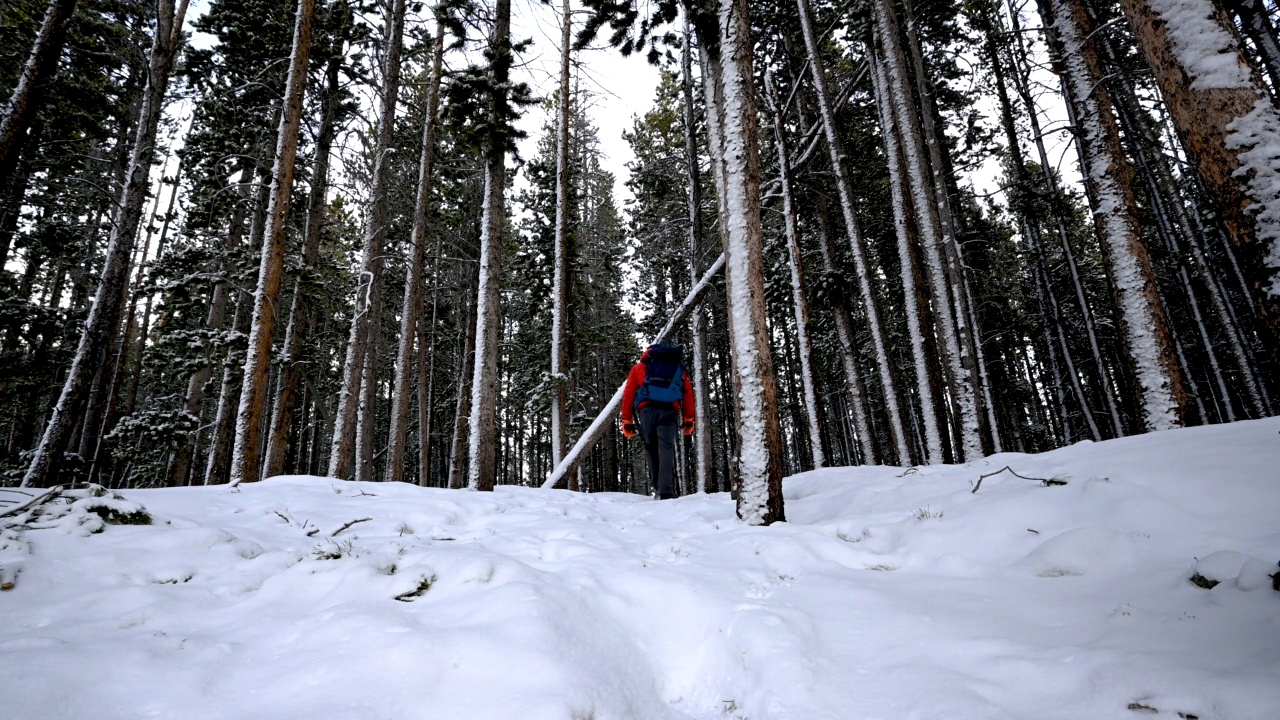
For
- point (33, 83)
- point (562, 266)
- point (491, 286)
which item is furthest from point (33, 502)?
point (562, 266)

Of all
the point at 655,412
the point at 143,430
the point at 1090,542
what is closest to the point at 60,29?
the point at 143,430

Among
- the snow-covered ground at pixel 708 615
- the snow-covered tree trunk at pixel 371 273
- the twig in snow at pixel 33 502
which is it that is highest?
the snow-covered tree trunk at pixel 371 273

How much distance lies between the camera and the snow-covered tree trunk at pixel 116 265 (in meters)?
7.98

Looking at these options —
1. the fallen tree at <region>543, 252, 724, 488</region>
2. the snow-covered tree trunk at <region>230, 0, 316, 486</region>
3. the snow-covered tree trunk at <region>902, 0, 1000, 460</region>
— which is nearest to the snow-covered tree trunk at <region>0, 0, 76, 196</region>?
the snow-covered tree trunk at <region>230, 0, 316, 486</region>

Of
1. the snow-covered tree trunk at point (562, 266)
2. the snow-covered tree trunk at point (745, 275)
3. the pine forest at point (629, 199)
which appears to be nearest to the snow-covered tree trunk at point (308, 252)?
the pine forest at point (629, 199)

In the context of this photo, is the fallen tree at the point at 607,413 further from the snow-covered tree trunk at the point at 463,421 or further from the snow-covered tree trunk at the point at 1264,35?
the snow-covered tree trunk at the point at 1264,35

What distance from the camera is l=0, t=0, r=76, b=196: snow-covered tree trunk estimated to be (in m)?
7.19

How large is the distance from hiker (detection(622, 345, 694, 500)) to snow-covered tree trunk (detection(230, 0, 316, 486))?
18.5 feet

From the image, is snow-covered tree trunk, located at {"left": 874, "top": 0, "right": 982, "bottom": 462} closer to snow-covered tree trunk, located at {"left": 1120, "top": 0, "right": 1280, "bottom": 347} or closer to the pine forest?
the pine forest

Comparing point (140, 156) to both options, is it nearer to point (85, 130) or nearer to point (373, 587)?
point (85, 130)

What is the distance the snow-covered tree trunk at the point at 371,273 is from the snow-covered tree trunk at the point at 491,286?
2432mm

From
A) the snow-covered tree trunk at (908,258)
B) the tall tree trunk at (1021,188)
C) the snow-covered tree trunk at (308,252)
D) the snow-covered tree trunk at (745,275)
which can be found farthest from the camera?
the tall tree trunk at (1021,188)

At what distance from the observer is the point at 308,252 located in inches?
387

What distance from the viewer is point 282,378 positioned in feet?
31.2
